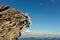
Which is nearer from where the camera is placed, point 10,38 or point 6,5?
point 10,38

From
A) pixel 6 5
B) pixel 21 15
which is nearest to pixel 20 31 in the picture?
pixel 21 15

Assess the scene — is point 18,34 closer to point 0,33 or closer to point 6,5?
point 0,33

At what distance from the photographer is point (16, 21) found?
48062 millimetres

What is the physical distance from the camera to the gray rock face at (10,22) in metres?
45.4

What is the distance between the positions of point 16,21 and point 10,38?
492 cm

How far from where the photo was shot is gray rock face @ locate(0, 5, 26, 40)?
149 feet

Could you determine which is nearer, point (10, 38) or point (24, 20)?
point (10, 38)

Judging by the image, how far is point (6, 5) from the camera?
4928cm

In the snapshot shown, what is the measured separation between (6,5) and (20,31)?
25.8ft

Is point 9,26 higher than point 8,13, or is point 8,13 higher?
point 8,13

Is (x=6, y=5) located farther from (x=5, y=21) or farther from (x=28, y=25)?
(x=28, y=25)

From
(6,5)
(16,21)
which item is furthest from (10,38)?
(6,5)

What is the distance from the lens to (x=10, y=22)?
4700 centimetres

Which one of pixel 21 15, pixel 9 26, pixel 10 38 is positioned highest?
pixel 21 15
